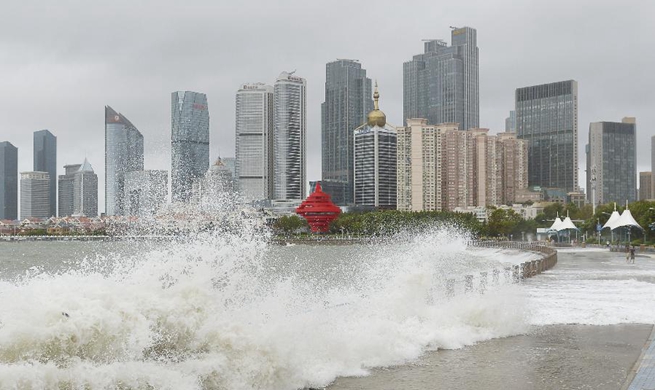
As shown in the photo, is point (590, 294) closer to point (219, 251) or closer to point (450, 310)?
point (450, 310)

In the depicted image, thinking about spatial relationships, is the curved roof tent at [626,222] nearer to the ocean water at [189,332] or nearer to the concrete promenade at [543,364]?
the concrete promenade at [543,364]

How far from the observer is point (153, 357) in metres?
10.2

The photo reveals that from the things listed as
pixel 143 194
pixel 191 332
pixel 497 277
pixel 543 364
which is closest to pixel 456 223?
pixel 143 194

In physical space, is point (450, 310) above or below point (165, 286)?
below

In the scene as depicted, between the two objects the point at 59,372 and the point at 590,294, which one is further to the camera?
the point at 590,294

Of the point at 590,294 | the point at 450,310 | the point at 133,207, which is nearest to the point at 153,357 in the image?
the point at 450,310

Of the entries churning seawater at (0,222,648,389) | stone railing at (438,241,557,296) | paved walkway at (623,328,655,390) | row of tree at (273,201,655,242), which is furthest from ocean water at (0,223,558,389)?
row of tree at (273,201,655,242)

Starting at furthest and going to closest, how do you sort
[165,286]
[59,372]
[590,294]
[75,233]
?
[75,233] < [590,294] < [165,286] < [59,372]

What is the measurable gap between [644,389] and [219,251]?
24.0 feet

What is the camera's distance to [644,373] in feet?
36.4

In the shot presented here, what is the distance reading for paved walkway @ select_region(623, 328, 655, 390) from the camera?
1029 centimetres

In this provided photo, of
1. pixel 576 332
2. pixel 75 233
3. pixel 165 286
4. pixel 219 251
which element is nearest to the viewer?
pixel 165 286

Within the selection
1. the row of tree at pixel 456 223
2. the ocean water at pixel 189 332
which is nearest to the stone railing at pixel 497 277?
the ocean water at pixel 189 332

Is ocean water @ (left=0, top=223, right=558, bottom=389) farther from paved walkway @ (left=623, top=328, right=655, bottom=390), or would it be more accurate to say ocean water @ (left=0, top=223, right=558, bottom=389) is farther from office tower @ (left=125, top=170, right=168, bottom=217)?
office tower @ (left=125, top=170, right=168, bottom=217)
